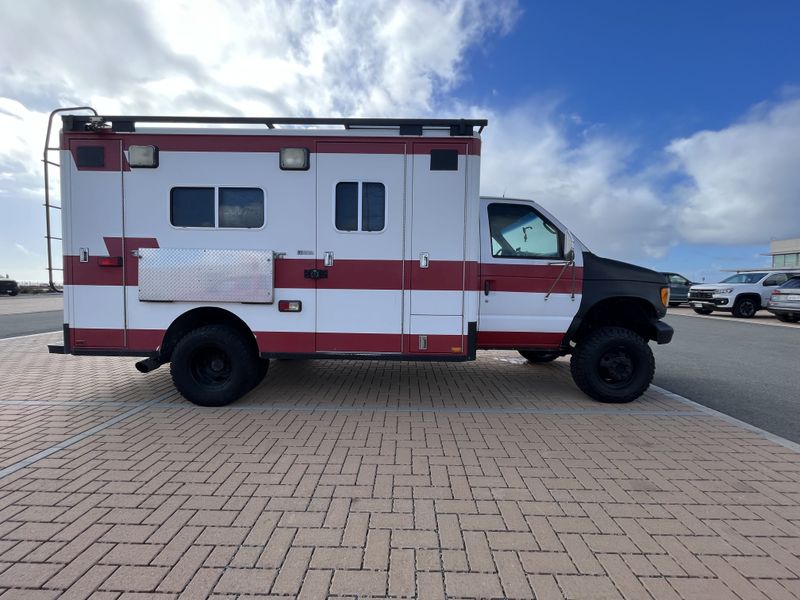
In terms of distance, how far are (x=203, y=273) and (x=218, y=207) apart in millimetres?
724

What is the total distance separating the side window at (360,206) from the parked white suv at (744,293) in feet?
59.7

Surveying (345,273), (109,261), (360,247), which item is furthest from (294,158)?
(109,261)

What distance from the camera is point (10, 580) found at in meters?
2.17

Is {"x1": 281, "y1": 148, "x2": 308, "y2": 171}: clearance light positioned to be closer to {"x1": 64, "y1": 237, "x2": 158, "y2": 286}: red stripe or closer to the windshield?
{"x1": 64, "y1": 237, "x2": 158, "y2": 286}: red stripe

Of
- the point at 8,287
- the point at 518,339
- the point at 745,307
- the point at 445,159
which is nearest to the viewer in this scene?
the point at 445,159

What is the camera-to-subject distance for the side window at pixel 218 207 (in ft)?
15.0

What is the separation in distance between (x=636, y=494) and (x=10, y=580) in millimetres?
3769

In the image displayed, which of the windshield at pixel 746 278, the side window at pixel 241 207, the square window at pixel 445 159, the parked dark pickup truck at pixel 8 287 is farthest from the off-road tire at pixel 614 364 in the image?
the parked dark pickup truck at pixel 8 287

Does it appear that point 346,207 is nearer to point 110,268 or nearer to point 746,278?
point 110,268

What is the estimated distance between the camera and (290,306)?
15.1 ft

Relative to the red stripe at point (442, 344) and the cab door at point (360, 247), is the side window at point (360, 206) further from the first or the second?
the red stripe at point (442, 344)

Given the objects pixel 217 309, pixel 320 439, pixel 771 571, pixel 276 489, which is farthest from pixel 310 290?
pixel 771 571

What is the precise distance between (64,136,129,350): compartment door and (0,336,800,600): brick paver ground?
111 centimetres

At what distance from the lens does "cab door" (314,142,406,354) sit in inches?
179
